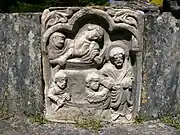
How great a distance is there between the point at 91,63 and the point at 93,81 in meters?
0.16

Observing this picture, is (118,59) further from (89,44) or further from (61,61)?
(61,61)

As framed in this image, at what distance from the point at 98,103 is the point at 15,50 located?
34.4 inches

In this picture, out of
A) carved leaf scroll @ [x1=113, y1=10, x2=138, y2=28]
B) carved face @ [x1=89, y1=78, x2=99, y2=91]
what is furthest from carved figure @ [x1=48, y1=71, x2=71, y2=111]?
carved leaf scroll @ [x1=113, y1=10, x2=138, y2=28]

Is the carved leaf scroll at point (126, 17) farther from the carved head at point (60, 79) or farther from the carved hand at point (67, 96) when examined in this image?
the carved hand at point (67, 96)

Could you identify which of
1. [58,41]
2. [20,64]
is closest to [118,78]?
[58,41]

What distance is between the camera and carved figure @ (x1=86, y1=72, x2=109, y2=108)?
3705 mm

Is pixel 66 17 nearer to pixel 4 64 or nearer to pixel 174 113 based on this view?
pixel 4 64

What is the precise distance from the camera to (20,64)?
3766mm

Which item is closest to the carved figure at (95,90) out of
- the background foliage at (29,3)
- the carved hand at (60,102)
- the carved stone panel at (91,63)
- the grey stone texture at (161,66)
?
the carved stone panel at (91,63)

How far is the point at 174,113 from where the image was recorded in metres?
3.88

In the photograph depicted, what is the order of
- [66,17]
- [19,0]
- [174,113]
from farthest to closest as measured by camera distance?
[19,0] < [174,113] < [66,17]

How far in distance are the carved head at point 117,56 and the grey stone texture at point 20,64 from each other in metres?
0.64

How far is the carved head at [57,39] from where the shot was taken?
3631 mm

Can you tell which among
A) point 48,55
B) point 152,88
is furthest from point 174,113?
point 48,55
